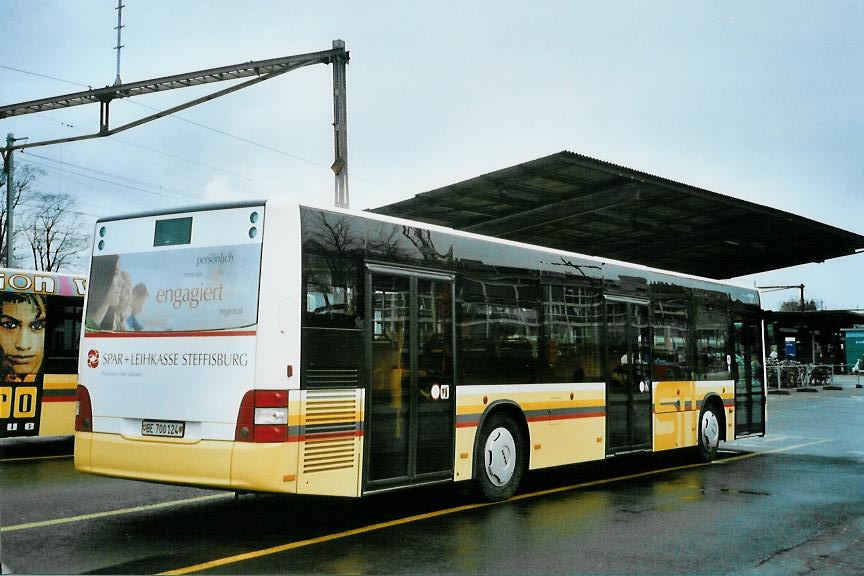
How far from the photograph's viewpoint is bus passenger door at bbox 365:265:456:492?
866cm

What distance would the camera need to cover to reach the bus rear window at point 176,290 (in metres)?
7.95

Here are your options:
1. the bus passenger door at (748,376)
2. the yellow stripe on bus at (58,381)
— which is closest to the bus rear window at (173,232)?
→ the yellow stripe on bus at (58,381)

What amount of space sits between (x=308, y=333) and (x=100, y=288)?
2.33 metres

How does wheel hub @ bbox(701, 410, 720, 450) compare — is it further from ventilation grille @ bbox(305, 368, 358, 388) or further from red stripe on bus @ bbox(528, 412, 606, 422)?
ventilation grille @ bbox(305, 368, 358, 388)

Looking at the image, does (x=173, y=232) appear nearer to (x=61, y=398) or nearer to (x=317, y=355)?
(x=317, y=355)

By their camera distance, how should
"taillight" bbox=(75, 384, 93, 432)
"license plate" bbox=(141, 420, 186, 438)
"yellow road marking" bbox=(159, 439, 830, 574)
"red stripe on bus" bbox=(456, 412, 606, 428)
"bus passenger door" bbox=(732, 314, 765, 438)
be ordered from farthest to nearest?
1. "bus passenger door" bbox=(732, 314, 765, 438)
2. "red stripe on bus" bbox=(456, 412, 606, 428)
3. "taillight" bbox=(75, 384, 93, 432)
4. "license plate" bbox=(141, 420, 186, 438)
5. "yellow road marking" bbox=(159, 439, 830, 574)

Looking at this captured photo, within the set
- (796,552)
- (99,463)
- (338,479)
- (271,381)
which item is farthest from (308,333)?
(796,552)

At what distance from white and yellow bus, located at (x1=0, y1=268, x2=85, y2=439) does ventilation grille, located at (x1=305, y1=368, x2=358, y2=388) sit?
8.22 meters

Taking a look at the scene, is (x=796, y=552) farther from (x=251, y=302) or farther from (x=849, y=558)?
(x=251, y=302)

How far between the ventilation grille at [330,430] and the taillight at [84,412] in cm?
219

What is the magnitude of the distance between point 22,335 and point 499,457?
8383mm

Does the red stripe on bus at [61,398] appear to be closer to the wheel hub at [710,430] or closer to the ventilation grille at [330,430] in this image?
the ventilation grille at [330,430]

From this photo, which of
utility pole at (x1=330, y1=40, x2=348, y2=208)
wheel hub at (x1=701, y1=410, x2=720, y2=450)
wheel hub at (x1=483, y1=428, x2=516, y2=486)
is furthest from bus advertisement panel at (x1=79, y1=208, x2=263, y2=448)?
wheel hub at (x1=701, y1=410, x2=720, y2=450)

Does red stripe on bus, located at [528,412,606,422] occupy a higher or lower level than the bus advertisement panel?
lower
